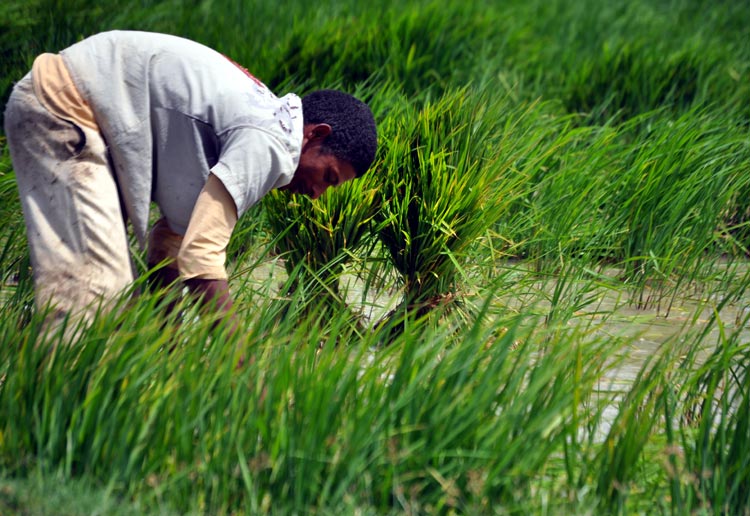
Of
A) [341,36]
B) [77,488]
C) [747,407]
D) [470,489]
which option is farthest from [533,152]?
[77,488]

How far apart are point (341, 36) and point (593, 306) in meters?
2.28

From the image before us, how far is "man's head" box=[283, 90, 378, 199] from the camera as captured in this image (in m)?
2.71

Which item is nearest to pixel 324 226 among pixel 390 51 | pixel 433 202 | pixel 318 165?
pixel 433 202

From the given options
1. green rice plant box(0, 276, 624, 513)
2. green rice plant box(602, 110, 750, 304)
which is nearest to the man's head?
green rice plant box(0, 276, 624, 513)

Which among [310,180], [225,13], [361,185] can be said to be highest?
[310,180]

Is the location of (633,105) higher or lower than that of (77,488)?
lower

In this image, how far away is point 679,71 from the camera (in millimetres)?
5977

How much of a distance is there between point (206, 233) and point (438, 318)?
3.69 feet

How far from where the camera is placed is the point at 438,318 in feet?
11.2

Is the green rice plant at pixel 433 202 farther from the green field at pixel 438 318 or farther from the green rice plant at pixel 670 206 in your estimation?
the green rice plant at pixel 670 206

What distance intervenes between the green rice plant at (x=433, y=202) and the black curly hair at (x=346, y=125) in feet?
2.63

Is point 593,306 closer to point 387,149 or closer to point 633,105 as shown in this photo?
point 387,149

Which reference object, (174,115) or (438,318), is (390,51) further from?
(174,115)

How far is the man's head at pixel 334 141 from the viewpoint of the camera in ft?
8.87
